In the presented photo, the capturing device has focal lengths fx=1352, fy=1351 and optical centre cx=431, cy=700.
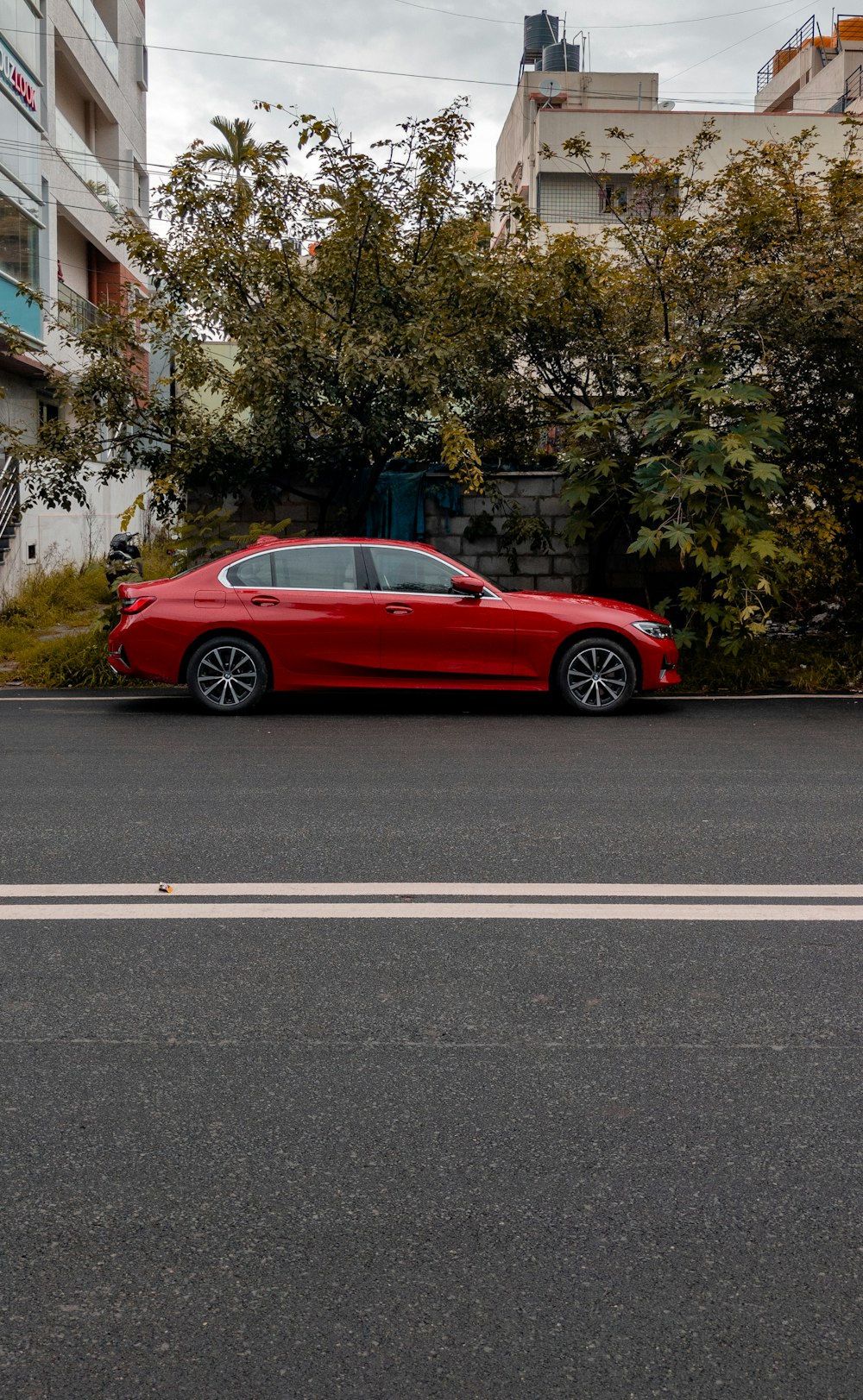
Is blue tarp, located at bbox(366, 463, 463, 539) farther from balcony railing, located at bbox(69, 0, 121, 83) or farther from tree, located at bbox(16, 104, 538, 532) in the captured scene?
balcony railing, located at bbox(69, 0, 121, 83)

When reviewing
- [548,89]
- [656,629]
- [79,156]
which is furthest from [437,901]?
[548,89]

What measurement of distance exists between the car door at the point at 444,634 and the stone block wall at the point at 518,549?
12.8ft

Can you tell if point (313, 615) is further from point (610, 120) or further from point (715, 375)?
point (610, 120)

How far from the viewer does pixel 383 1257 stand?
9.73 ft

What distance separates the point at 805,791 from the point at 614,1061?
4.41m

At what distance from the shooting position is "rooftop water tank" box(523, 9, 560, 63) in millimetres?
54369

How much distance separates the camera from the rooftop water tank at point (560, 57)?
51.4 meters

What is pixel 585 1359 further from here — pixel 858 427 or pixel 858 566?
pixel 858 566

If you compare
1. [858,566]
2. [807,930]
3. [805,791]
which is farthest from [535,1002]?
[858,566]

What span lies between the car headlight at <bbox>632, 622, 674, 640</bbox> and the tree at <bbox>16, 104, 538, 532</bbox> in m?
2.72

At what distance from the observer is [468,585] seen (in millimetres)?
11273

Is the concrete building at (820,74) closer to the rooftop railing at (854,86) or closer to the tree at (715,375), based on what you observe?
the rooftop railing at (854,86)

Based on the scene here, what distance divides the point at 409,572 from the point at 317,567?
0.78 m

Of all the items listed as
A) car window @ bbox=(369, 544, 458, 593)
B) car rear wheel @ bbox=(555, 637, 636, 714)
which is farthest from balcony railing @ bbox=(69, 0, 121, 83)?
car rear wheel @ bbox=(555, 637, 636, 714)
